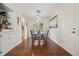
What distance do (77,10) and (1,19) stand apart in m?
2.36

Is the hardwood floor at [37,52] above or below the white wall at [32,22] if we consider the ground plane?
below

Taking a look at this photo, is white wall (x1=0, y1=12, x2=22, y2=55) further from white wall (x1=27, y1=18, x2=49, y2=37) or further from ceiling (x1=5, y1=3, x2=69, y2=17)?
white wall (x1=27, y1=18, x2=49, y2=37)

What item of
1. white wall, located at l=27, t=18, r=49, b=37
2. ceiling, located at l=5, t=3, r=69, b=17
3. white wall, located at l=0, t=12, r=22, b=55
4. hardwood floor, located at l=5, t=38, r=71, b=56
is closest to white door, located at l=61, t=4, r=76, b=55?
hardwood floor, located at l=5, t=38, r=71, b=56

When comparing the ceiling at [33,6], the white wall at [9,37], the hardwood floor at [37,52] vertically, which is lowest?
the hardwood floor at [37,52]

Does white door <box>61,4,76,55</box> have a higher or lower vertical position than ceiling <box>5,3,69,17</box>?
lower

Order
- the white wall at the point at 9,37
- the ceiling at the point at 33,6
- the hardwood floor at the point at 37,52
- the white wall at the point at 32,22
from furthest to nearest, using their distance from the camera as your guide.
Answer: the white wall at the point at 32,22 → the ceiling at the point at 33,6 → the hardwood floor at the point at 37,52 → the white wall at the point at 9,37

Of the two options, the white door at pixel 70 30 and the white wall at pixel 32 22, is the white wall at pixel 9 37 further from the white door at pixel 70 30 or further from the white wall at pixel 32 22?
the white wall at pixel 32 22

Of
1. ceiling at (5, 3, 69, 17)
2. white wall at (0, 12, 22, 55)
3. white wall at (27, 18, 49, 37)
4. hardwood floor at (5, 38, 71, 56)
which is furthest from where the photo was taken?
white wall at (27, 18, 49, 37)

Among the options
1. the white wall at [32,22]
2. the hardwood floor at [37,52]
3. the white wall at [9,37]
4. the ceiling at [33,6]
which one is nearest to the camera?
the white wall at [9,37]

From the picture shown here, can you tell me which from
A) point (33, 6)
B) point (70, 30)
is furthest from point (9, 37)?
point (70, 30)

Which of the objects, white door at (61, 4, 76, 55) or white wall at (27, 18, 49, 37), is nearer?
white door at (61, 4, 76, 55)

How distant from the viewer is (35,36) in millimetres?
6875

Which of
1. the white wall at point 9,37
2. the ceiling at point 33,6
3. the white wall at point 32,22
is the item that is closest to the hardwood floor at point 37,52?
the white wall at point 9,37

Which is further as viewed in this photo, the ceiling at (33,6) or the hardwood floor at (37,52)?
the ceiling at (33,6)
